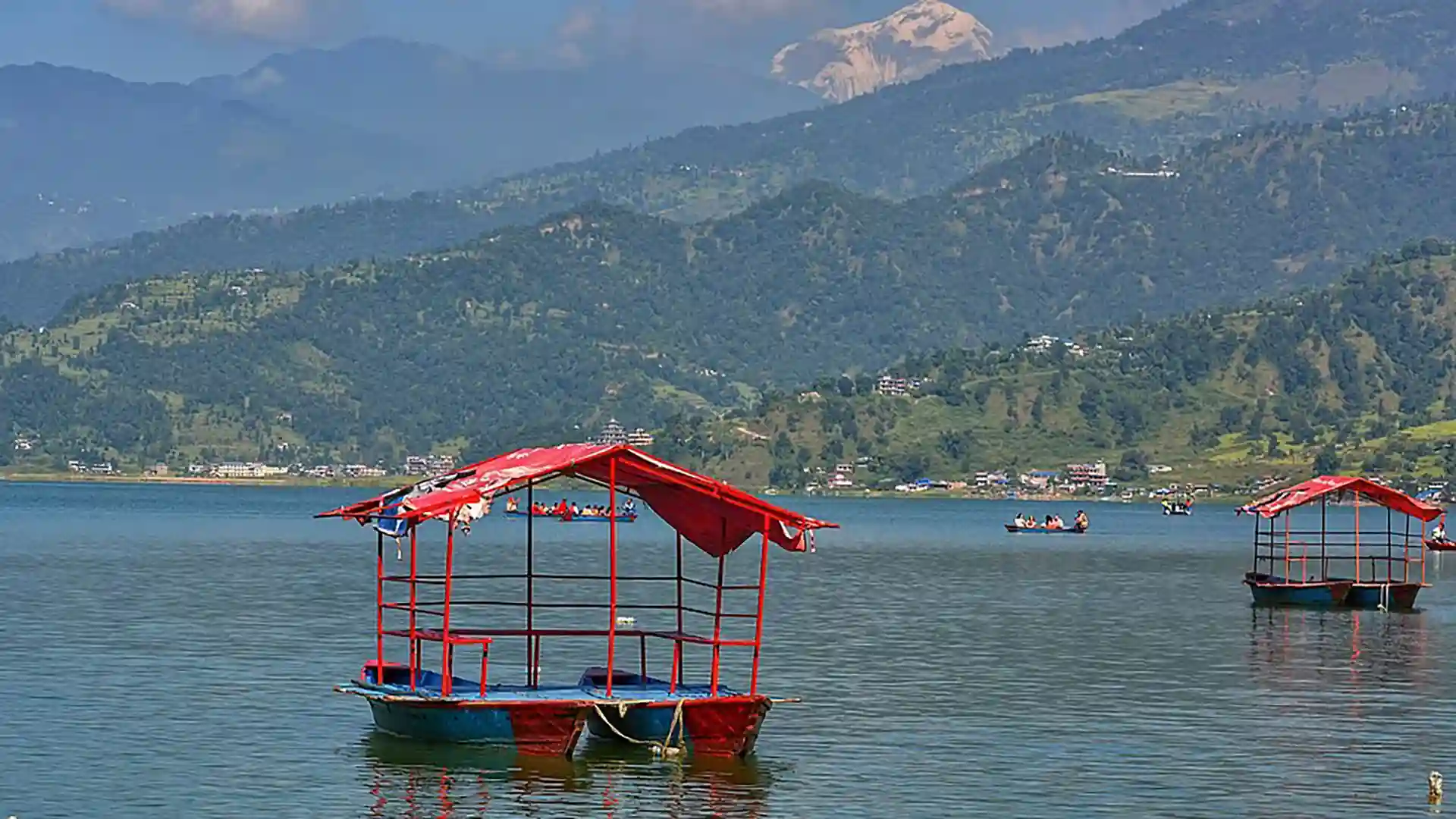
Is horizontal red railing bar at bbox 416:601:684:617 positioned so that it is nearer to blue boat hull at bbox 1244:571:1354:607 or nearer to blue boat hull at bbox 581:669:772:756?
Answer: blue boat hull at bbox 581:669:772:756

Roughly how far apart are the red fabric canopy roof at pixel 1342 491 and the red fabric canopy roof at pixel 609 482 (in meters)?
54.3

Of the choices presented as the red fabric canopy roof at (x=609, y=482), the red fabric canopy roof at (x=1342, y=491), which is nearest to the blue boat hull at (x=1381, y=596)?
the red fabric canopy roof at (x=1342, y=491)

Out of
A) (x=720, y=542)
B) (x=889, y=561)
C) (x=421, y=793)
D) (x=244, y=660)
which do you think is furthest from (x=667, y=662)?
(x=889, y=561)

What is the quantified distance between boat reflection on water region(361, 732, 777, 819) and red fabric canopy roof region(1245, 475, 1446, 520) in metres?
57.7

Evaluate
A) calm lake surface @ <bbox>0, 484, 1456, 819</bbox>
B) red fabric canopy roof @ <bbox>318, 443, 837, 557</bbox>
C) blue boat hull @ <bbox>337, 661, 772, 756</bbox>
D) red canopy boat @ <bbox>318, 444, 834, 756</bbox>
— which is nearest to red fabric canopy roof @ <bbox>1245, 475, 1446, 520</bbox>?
calm lake surface @ <bbox>0, 484, 1456, 819</bbox>

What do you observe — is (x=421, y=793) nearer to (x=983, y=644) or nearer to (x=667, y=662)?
(x=667, y=662)

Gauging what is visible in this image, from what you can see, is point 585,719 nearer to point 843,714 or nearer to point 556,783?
point 556,783

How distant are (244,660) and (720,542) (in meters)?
26.5

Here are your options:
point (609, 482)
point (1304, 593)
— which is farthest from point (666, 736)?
point (1304, 593)

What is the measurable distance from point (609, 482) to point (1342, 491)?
62086 millimetres

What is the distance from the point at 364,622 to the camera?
98000mm

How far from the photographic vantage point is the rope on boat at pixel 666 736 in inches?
2130

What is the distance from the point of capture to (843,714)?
219 ft

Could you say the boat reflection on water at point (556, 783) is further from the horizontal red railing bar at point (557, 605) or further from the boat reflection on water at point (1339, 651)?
the boat reflection on water at point (1339, 651)
